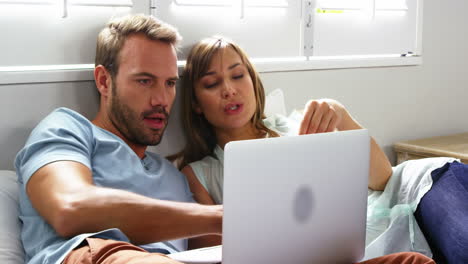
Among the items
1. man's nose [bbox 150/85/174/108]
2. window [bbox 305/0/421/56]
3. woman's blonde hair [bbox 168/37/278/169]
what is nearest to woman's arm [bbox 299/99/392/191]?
woman's blonde hair [bbox 168/37/278/169]

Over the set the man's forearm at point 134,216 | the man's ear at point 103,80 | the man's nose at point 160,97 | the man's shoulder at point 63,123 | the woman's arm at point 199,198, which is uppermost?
the man's ear at point 103,80

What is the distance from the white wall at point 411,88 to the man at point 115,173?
0.88ft

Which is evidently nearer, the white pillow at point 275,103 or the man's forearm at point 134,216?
the man's forearm at point 134,216

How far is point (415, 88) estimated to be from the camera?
263cm

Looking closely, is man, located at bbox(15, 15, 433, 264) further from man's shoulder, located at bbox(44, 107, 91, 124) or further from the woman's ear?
the woman's ear

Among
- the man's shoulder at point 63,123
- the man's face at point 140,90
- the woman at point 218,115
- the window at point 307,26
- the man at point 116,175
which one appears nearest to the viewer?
the man at point 116,175

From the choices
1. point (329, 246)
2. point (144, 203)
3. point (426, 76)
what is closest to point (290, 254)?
point (329, 246)

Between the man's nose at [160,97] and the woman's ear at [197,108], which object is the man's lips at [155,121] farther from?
the woman's ear at [197,108]

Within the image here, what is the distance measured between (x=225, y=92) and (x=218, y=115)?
8cm

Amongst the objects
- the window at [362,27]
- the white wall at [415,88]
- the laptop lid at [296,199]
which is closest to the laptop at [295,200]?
the laptop lid at [296,199]

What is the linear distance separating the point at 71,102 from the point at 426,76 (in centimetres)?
160

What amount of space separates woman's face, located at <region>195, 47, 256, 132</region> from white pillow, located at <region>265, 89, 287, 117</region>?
→ 0.20m

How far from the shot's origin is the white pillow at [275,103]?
2047mm

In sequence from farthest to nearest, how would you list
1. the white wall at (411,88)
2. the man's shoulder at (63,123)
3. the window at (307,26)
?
1. the white wall at (411,88)
2. the window at (307,26)
3. the man's shoulder at (63,123)
